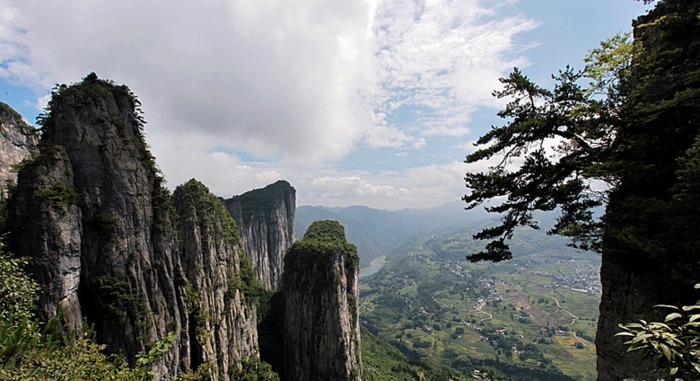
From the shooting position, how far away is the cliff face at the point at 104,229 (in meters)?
14.9

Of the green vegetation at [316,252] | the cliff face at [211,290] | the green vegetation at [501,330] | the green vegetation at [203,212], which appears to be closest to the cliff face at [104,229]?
the cliff face at [211,290]

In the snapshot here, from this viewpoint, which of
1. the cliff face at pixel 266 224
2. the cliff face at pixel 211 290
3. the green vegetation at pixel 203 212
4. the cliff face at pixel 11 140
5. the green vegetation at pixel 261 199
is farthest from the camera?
the green vegetation at pixel 261 199

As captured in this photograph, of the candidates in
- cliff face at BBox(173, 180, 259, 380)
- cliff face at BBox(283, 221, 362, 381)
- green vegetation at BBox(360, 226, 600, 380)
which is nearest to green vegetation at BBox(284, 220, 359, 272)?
cliff face at BBox(283, 221, 362, 381)

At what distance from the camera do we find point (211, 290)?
104 feet

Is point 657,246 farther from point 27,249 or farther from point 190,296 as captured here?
point 190,296

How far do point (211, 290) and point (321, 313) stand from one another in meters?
20.8

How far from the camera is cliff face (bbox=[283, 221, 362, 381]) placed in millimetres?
46469

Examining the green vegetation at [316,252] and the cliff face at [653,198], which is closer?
the cliff face at [653,198]

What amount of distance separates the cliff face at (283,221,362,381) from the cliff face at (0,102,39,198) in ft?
123

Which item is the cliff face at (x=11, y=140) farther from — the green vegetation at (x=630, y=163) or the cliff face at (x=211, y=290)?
the green vegetation at (x=630, y=163)

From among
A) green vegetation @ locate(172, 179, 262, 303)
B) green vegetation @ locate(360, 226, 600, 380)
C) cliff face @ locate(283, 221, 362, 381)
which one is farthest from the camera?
green vegetation @ locate(360, 226, 600, 380)

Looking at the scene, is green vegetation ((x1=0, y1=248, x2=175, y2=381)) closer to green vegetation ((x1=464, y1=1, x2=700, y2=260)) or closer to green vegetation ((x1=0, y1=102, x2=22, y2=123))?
green vegetation ((x1=464, y1=1, x2=700, y2=260))

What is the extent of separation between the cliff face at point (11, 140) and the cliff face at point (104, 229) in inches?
1050

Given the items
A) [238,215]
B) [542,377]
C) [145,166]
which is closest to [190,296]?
[145,166]
